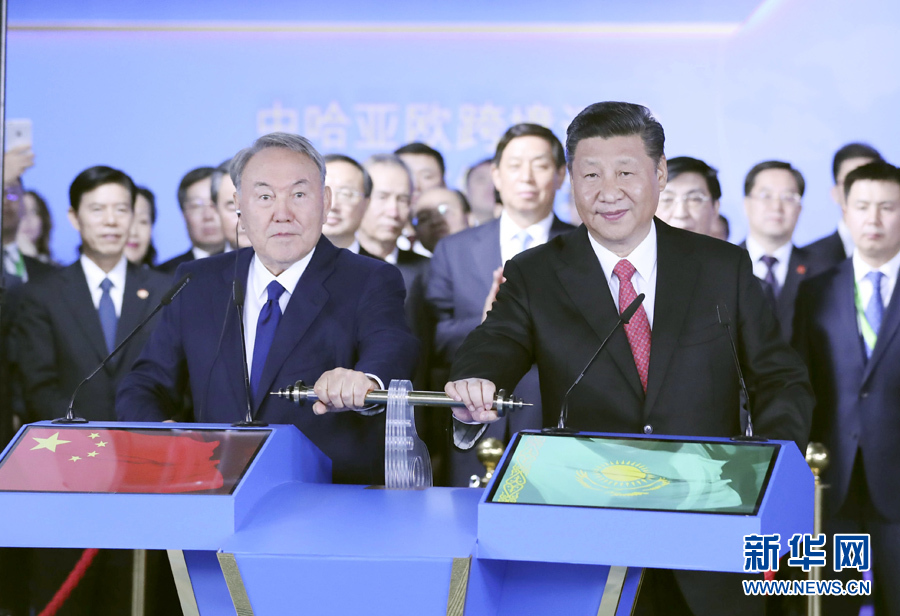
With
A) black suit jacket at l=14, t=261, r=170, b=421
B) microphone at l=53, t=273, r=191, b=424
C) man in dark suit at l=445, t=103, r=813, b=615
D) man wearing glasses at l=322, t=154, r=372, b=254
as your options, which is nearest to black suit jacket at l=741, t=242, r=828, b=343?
man wearing glasses at l=322, t=154, r=372, b=254

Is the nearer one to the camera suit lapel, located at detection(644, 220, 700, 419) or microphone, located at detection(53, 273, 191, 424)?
microphone, located at detection(53, 273, 191, 424)

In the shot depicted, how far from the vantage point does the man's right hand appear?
1911mm

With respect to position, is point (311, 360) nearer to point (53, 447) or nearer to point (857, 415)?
point (53, 447)

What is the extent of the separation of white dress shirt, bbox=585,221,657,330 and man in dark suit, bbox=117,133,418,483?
48 centimetres

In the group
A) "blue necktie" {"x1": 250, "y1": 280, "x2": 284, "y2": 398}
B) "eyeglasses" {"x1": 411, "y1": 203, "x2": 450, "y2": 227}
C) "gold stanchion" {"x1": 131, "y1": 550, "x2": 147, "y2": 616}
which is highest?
"eyeglasses" {"x1": 411, "y1": 203, "x2": 450, "y2": 227}

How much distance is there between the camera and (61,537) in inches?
65.5

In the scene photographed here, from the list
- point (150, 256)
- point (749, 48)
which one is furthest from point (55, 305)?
point (749, 48)

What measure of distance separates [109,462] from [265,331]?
2.35 feet

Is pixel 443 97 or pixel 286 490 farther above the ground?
pixel 443 97

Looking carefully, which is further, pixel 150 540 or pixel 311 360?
pixel 311 360

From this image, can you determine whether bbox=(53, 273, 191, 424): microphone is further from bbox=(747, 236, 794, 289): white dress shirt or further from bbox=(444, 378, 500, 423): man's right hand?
bbox=(747, 236, 794, 289): white dress shirt

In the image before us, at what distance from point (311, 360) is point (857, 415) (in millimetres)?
2504

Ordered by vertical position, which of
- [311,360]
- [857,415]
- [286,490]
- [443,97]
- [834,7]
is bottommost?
[857,415]

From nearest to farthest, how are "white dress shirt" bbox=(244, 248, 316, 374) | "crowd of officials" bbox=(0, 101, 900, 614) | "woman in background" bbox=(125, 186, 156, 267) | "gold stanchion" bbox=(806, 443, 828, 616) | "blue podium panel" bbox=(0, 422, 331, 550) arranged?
"blue podium panel" bbox=(0, 422, 331, 550) < "white dress shirt" bbox=(244, 248, 316, 374) < "gold stanchion" bbox=(806, 443, 828, 616) < "crowd of officials" bbox=(0, 101, 900, 614) < "woman in background" bbox=(125, 186, 156, 267)
